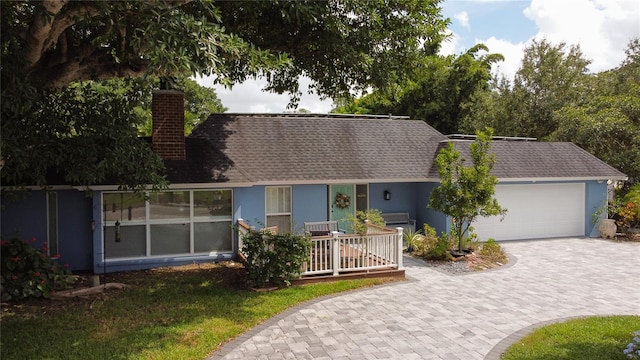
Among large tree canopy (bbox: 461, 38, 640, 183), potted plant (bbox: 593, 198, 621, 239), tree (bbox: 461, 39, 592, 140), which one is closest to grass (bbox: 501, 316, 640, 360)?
potted plant (bbox: 593, 198, 621, 239)

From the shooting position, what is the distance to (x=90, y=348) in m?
6.88

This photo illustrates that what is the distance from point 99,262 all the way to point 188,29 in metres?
7.60

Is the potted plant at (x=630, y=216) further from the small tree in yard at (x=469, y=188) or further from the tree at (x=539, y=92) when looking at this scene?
the tree at (x=539, y=92)

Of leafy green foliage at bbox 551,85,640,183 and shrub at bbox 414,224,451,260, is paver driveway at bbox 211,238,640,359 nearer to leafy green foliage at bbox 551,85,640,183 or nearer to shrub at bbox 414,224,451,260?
shrub at bbox 414,224,451,260

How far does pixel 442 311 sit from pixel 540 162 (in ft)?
38.0

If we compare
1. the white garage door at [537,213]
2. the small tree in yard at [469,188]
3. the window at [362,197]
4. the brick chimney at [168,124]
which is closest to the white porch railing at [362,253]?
the small tree in yard at [469,188]

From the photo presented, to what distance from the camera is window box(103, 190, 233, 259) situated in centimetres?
1211

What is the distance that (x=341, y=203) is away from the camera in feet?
52.8

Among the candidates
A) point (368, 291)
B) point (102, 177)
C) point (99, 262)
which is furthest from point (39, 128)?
point (368, 291)

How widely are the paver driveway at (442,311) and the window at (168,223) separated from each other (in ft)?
16.1

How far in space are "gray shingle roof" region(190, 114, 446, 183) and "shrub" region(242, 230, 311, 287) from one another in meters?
3.53

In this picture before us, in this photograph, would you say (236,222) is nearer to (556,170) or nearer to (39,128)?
(39,128)

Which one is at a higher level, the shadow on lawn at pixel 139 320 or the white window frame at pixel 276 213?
the white window frame at pixel 276 213

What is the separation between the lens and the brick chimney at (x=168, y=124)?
12.9 metres
